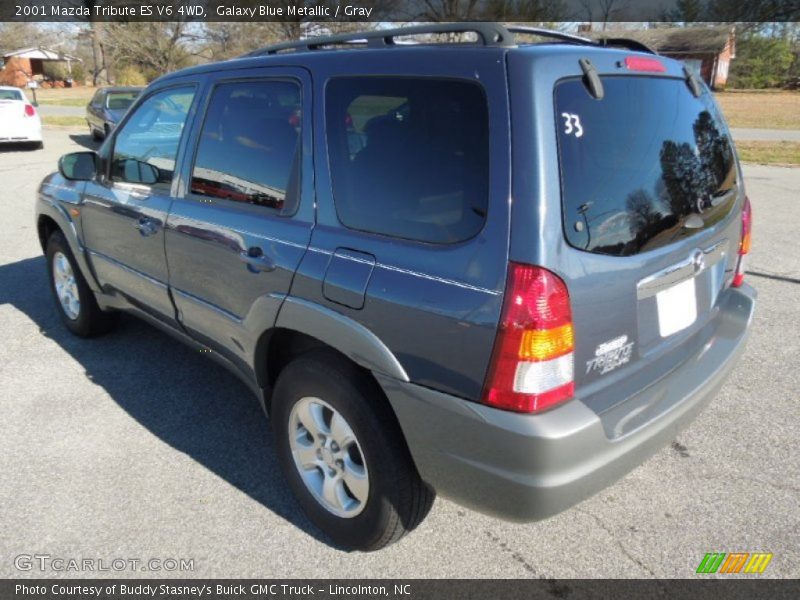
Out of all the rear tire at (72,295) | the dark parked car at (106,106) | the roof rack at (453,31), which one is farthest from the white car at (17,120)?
the roof rack at (453,31)

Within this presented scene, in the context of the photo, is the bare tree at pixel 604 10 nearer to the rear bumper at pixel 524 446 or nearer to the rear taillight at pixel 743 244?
the rear taillight at pixel 743 244

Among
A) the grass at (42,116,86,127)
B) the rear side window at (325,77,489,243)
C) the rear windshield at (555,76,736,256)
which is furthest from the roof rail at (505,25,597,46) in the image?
the grass at (42,116,86,127)

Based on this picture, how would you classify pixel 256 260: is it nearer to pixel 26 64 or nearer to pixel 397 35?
pixel 397 35

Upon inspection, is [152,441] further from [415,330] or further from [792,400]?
[792,400]

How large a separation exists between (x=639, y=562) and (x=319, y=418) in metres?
1.33

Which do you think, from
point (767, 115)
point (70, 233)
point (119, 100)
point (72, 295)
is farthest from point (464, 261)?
point (767, 115)

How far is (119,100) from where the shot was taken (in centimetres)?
1547

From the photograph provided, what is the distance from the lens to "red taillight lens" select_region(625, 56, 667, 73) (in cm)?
207

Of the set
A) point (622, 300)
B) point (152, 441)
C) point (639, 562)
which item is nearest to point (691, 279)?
Answer: point (622, 300)

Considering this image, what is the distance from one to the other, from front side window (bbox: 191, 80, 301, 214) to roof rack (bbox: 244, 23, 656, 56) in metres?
0.25

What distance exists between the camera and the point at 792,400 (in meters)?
3.38

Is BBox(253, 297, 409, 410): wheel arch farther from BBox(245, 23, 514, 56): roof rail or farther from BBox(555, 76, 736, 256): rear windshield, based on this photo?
BBox(245, 23, 514, 56): roof rail

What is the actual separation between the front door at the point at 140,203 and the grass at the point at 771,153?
1234 centimetres

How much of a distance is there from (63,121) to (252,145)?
22.9 metres
